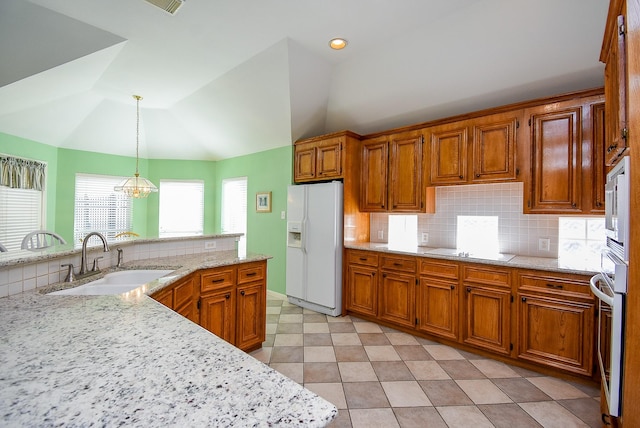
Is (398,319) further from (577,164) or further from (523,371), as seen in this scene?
(577,164)

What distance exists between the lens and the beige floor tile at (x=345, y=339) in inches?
115

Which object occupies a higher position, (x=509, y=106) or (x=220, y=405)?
(x=509, y=106)

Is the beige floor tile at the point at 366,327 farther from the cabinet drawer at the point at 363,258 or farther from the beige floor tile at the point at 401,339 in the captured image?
the cabinet drawer at the point at 363,258

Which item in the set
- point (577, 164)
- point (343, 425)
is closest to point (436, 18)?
point (577, 164)

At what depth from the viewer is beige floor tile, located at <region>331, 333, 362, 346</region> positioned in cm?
293

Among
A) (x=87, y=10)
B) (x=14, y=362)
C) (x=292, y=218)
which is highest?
(x=87, y=10)

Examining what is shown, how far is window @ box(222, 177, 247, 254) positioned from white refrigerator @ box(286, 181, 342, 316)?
4.90 ft

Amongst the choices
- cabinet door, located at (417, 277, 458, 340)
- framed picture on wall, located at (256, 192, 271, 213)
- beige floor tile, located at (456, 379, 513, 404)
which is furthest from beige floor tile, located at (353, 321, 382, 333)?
framed picture on wall, located at (256, 192, 271, 213)

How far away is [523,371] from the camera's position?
2424 millimetres

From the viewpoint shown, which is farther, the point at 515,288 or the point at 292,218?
the point at 292,218

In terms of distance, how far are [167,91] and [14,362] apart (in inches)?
155

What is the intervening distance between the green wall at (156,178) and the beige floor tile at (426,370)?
2391 millimetres

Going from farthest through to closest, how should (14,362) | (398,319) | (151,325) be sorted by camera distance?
(398,319) < (151,325) < (14,362)

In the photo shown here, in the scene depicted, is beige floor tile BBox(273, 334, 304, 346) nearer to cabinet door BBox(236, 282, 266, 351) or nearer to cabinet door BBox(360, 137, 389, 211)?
cabinet door BBox(236, 282, 266, 351)
